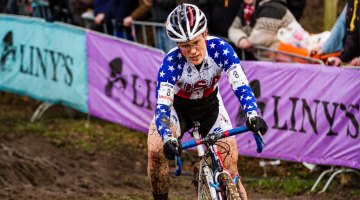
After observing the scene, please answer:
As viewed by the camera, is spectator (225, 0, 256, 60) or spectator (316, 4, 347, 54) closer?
spectator (316, 4, 347, 54)

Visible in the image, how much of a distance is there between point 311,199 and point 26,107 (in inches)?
284

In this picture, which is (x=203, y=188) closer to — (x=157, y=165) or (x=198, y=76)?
(x=157, y=165)

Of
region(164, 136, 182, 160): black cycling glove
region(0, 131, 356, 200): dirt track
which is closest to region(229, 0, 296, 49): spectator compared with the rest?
region(0, 131, 356, 200): dirt track

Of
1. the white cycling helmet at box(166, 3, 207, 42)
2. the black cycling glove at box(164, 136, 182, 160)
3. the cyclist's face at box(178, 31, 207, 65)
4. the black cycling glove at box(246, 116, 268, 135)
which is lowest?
the black cycling glove at box(164, 136, 182, 160)

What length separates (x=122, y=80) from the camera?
41.3ft

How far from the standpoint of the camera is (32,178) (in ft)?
34.5

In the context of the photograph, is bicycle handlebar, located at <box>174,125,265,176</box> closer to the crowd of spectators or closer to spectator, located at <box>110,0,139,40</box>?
the crowd of spectators

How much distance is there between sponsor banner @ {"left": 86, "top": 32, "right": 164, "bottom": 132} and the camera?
1199 centimetres

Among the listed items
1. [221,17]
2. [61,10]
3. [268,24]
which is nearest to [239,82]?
[268,24]

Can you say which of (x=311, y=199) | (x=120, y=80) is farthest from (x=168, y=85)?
(x=120, y=80)

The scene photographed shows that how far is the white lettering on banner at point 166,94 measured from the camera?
722cm

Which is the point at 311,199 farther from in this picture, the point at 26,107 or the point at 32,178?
the point at 26,107

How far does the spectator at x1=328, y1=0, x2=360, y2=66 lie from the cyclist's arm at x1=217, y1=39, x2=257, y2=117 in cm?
282

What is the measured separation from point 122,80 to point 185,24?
18.4 ft
